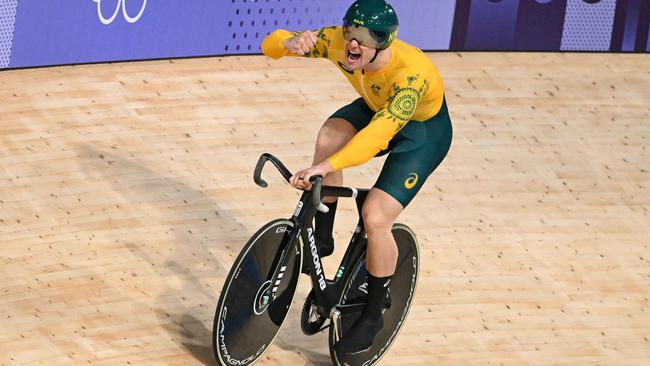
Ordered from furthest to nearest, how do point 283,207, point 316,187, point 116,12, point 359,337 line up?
point 116,12 → point 283,207 → point 359,337 → point 316,187

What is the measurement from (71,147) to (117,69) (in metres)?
1.12

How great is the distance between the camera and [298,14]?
8742 mm

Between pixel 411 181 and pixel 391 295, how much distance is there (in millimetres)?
816

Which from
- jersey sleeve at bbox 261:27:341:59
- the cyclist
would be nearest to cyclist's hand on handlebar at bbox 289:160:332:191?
the cyclist

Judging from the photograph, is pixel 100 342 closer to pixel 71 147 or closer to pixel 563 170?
pixel 71 147

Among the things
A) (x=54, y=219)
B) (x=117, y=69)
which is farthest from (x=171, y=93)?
(x=54, y=219)

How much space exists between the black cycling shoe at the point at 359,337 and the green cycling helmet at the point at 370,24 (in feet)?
4.22

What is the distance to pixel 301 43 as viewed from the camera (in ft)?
17.0

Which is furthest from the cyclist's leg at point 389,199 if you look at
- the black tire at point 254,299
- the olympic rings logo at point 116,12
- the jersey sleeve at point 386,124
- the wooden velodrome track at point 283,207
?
the olympic rings logo at point 116,12

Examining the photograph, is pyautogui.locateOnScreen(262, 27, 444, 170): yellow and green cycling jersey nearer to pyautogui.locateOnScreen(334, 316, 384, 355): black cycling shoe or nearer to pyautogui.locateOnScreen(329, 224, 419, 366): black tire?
pyautogui.locateOnScreen(329, 224, 419, 366): black tire

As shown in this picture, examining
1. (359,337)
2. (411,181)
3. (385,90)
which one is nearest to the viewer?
(385,90)

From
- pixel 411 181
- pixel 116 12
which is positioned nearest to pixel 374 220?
pixel 411 181

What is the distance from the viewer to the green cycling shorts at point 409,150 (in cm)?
521

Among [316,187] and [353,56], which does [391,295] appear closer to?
[316,187]
